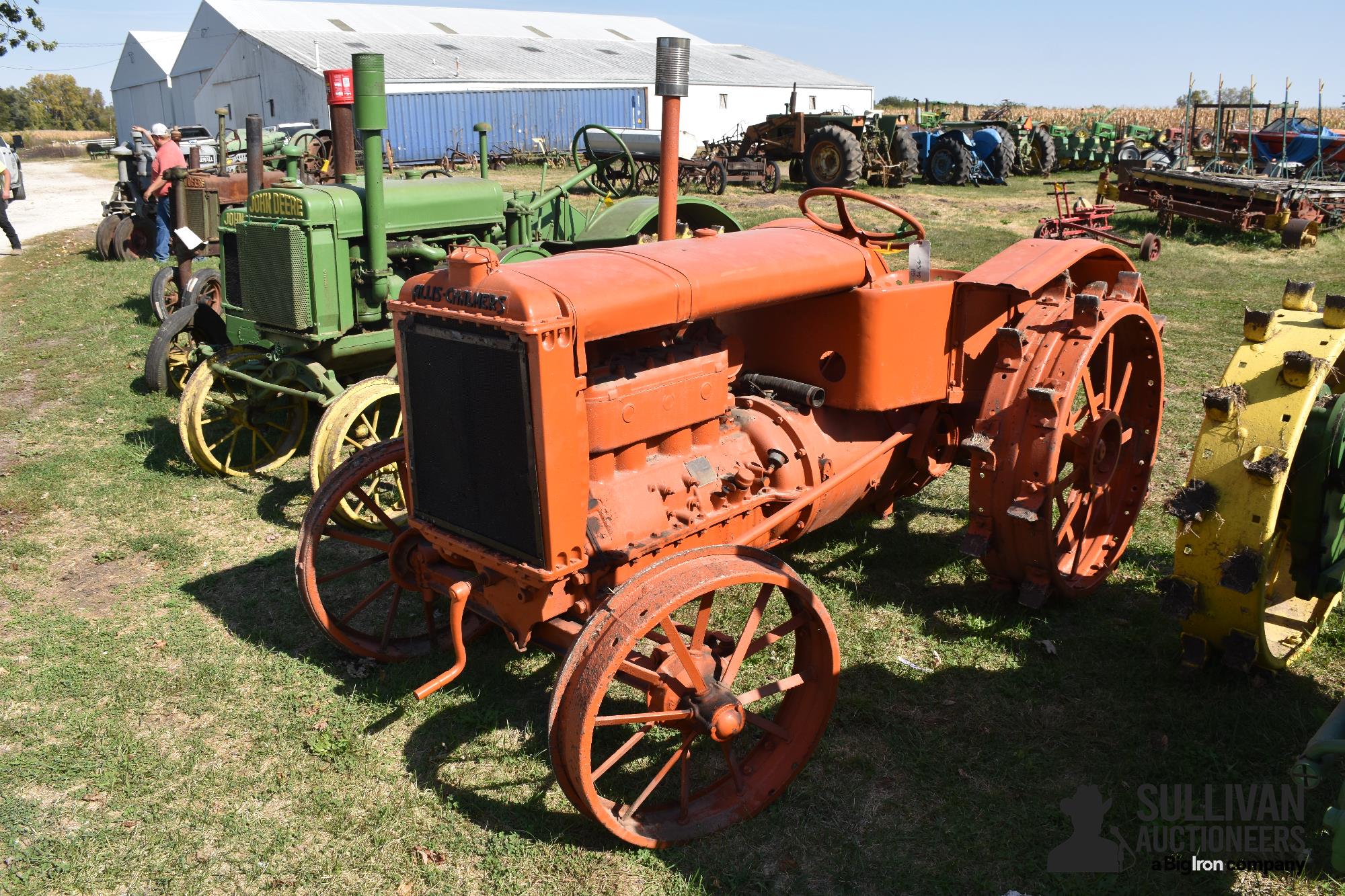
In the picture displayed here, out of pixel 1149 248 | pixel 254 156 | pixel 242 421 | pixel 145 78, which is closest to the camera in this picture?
pixel 242 421

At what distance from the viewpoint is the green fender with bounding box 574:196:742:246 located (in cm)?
630

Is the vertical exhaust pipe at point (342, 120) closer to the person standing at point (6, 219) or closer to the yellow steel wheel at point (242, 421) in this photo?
the yellow steel wheel at point (242, 421)

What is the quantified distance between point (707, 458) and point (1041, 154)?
22.9 metres

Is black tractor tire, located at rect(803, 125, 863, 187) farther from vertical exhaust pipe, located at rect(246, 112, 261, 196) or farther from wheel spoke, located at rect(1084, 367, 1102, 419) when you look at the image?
wheel spoke, located at rect(1084, 367, 1102, 419)

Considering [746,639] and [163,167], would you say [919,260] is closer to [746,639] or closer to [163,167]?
[746,639]

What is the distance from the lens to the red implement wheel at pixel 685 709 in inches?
104

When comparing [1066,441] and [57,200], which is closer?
[1066,441]

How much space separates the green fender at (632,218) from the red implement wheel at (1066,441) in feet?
8.82

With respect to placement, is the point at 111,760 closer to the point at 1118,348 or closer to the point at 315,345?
the point at 315,345

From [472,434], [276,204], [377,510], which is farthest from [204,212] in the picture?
[472,434]

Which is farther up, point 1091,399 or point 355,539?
point 1091,399

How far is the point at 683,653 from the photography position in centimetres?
282

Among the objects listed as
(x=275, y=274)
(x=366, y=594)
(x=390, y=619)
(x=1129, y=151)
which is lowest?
(x=366, y=594)

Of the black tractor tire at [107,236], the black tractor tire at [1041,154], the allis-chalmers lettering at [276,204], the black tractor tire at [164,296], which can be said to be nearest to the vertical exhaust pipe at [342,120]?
the allis-chalmers lettering at [276,204]
